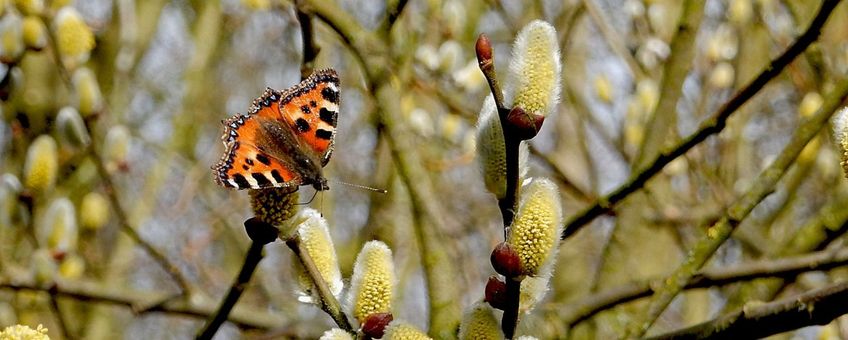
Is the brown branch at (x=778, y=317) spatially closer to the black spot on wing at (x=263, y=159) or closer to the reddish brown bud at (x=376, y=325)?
the reddish brown bud at (x=376, y=325)

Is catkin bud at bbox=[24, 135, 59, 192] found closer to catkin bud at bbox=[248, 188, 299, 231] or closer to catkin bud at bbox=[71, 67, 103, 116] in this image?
catkin bud at bbox=[71, 67, 103, 116]

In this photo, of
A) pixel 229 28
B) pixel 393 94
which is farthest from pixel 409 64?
pixel 229 28

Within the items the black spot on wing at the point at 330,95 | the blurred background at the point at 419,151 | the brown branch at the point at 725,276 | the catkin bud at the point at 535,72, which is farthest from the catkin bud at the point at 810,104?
the catkin bud at the point at 535,72

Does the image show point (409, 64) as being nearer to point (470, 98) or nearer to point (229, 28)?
point (470, 98)

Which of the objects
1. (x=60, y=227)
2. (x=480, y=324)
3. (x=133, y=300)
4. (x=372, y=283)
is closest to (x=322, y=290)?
(x=372, y=283)

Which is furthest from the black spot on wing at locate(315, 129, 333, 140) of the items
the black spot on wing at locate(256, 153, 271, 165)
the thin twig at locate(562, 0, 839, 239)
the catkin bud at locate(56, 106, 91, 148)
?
the catkin bud at locate(56, 106, 91, 148)

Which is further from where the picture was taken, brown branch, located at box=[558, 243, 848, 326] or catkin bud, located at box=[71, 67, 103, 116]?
catkin bud, located at box=[71, 67, 103, 116]
